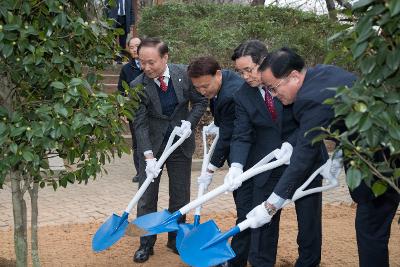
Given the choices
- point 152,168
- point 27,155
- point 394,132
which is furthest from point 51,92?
point 394,132

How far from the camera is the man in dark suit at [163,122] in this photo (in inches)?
198

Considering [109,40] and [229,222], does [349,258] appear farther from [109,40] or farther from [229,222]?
[109,40]

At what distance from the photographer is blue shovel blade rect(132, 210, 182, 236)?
4539mm

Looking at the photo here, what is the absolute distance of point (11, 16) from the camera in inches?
129

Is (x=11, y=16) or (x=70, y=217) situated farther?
(x=70, y=217)

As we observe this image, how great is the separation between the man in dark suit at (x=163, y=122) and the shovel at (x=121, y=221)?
79 mm

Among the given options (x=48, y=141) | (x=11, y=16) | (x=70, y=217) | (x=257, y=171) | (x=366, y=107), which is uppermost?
(x=11, y=16)

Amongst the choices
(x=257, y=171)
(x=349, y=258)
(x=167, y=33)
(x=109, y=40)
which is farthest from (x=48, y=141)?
(x=167, y=33)

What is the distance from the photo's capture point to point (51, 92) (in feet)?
12.5

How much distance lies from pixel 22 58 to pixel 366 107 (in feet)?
6.65

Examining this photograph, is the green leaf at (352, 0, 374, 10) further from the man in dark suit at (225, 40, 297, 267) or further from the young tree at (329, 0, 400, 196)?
the man in dark suit at (225, 40, 297, 267)

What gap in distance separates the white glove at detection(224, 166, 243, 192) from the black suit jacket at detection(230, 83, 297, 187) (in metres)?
0.08

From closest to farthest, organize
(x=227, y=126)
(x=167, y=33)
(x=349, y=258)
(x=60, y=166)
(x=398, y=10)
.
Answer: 1. (x=398, y=10)
2. (x=227, y=126)
3. (x=349, y=258)
4. (x=60, y=166)
5. (x=167, y=33)

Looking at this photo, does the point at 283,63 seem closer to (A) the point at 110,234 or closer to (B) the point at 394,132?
(B) the point at 394,132
